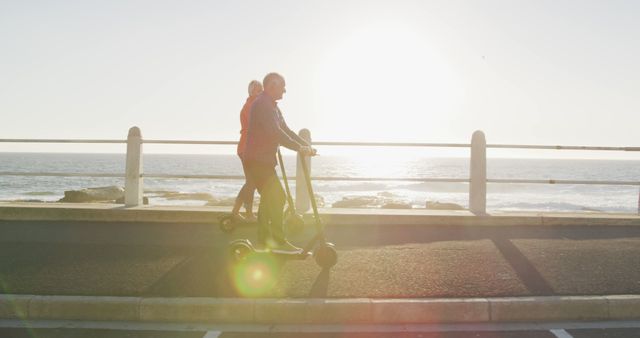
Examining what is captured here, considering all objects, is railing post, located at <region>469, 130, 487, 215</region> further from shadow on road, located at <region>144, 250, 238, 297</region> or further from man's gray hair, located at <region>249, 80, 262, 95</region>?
shadow on road, located at <region>144, 250, 238, 297</region>

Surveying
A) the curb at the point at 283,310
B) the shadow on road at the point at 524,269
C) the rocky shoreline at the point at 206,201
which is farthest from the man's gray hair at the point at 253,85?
the rocky shoreline at the point at 206,201

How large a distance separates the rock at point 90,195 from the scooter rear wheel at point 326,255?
103 feet

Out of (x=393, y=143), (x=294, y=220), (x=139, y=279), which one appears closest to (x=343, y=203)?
(x=393, y=143)

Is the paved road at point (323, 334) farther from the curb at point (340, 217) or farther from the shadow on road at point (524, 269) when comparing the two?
the curb at point (340, 217)

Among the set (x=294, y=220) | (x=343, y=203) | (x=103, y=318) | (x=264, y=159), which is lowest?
(x=343, y=203)

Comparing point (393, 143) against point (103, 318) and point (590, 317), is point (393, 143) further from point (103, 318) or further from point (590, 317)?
point (103, 318)

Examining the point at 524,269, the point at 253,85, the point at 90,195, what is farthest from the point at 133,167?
the point at 90,195

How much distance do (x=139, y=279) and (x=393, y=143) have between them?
538cm

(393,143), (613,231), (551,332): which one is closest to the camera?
(551,332)

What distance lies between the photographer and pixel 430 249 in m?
6.75

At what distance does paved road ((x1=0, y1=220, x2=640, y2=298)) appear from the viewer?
5.05 m

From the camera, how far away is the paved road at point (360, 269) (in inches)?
199

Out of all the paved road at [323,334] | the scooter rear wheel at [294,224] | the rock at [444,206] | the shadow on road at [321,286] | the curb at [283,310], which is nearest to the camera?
the paved road at [323,334]

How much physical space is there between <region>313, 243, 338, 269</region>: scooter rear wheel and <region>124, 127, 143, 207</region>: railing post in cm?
471
